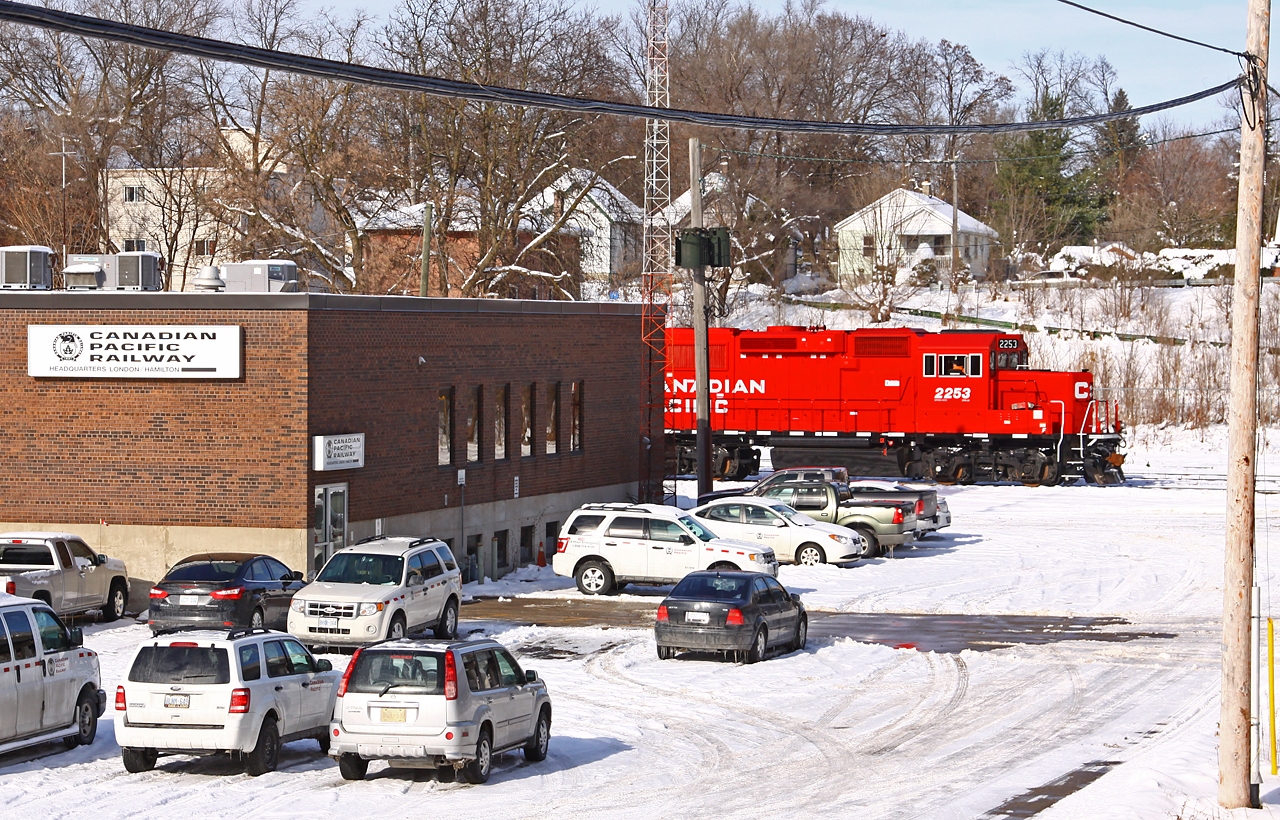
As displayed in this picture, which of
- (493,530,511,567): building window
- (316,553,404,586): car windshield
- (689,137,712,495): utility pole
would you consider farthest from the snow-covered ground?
(689,137,712,495): utility pole

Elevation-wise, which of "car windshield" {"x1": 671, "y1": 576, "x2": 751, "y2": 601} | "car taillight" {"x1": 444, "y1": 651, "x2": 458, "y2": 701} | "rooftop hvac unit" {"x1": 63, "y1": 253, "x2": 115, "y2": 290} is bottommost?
"car windshield" {"x1": 671, "y1": 576, "x2": 751, "y2": 601}

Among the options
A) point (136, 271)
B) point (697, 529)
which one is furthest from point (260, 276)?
point (697, 529)

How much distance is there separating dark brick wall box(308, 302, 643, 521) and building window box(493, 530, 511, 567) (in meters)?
1.05

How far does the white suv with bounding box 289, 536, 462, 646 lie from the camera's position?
2234cm

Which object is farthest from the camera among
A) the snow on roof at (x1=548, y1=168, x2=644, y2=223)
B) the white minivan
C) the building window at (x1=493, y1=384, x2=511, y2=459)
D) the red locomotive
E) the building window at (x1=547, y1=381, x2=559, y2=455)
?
the snow on roof at (x1=548, y1=168, x2=644, y2=223)

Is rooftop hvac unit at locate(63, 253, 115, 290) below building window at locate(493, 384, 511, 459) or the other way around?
the other way around

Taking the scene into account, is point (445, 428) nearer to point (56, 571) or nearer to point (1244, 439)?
point (56, 571)

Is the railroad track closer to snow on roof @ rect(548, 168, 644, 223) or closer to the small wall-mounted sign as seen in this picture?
snow on roof @ rect(548, 168, 644, 223)

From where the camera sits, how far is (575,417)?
3822cm

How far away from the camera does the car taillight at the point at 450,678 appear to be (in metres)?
14.5

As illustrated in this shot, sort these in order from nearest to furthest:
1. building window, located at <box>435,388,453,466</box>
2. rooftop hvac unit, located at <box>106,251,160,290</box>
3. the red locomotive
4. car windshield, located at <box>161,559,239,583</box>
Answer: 1. car windshield, located at <box>161,559,239,583</box>
2. rooftop hvac unit, located at <box>106,251,160,290</box>
3. building window, located at <box>435,388,453,466</box>
4. the red locomotive

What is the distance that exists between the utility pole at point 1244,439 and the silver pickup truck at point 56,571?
18.4 metres

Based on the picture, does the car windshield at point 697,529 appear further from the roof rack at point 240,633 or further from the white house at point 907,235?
the white house at point 907,235

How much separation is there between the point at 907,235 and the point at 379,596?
3355 inches
